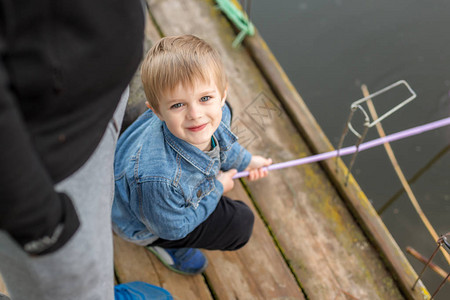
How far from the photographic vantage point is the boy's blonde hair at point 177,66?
99 centimetres

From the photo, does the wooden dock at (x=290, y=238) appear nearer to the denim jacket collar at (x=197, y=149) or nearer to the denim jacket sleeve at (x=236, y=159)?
the denim jacket sleeve at (x=236, y=159)

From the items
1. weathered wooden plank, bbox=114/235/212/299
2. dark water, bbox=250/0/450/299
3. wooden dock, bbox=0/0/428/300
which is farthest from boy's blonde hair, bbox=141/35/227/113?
dark water, bbox=250/0/450/299

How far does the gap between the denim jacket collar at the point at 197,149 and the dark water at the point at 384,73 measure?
1039 mm

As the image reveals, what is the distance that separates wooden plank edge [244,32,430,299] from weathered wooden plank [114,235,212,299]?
549 millimetres

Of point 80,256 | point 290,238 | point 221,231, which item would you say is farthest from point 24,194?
point 290,238

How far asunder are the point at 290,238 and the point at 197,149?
1.73 ft

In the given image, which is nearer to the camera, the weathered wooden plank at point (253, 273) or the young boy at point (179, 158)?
the young boy at point (179, 158)

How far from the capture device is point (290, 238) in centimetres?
144

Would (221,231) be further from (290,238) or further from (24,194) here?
(24,194)

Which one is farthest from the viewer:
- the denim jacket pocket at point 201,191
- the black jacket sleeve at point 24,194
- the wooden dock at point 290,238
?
the wooden dock at point 290,238

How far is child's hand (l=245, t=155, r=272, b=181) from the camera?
→ 55.8 inches

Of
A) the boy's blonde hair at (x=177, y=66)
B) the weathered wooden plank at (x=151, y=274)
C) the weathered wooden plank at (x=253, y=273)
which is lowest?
the weathered wooden plank at (x=253, y=273)

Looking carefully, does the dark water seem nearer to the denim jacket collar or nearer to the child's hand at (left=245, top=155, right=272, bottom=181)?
the child's hand at (left=245, top=155, right=272, bottom=181)

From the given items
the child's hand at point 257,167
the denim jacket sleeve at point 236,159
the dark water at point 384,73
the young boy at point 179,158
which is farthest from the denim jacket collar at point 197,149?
the dark water at point 384,73
